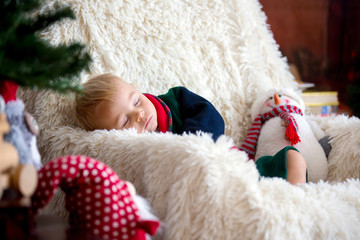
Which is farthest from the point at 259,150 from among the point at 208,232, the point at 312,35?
the point at 312,35

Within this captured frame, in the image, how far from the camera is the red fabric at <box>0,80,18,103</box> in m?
0.65

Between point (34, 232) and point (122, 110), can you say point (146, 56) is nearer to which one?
point (122, 110)

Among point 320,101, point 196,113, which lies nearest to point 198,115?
point 196,113

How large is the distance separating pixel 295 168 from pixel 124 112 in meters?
0.50

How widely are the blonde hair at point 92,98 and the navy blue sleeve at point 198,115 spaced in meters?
0.25

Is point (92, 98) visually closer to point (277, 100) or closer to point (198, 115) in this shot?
point (198, 115)

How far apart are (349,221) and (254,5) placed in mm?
1059

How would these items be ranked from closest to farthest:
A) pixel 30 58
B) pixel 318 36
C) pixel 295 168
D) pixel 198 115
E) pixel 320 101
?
pixel 30 58, pixel 295 168, pixel 198 115, pixel 320 101, pixel 318 36

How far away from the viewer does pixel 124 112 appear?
1.11 m

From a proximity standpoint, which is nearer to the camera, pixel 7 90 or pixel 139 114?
pixel 7 90

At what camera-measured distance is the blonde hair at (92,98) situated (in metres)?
1.10

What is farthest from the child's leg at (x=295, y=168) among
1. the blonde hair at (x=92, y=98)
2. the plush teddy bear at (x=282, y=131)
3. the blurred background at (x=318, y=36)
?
the blurred background at (x=318, y=36)

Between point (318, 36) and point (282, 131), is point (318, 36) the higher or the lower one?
the lower one

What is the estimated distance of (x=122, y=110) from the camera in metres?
1.11
